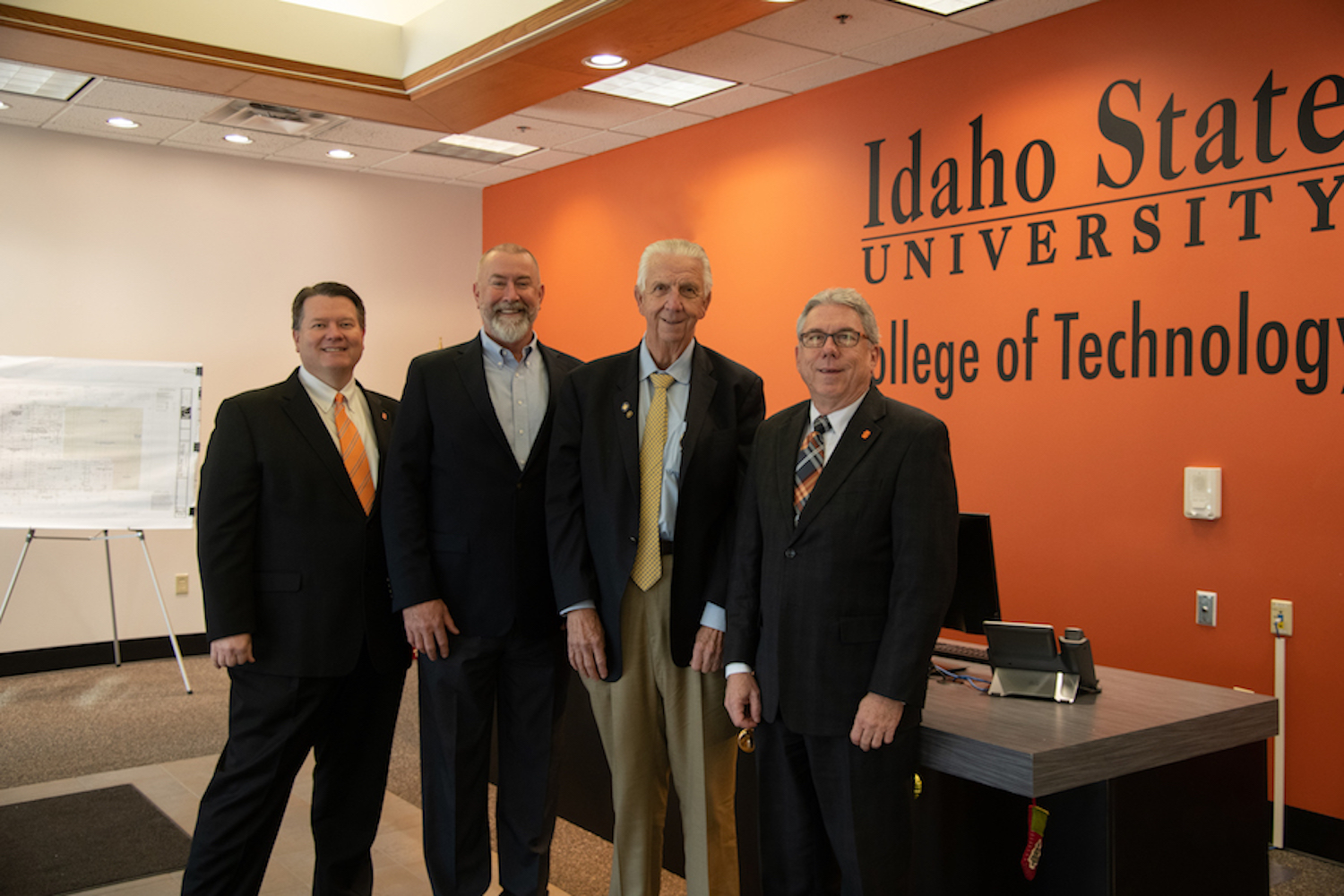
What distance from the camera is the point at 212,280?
6.71m

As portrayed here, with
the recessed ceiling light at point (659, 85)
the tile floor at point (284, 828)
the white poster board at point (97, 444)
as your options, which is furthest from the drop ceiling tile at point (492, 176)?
the tile floor at point (284, 828)

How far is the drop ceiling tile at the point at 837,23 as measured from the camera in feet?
13.7

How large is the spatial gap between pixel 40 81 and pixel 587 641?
459 cm

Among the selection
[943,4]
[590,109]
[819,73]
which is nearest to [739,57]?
[819,73]

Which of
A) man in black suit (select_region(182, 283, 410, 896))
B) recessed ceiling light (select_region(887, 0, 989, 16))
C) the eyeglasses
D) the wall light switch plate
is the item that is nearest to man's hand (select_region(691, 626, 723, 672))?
the eyeglasses

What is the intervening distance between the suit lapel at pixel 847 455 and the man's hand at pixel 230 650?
4.53ft

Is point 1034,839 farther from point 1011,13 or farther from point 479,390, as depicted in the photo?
point 1011,13

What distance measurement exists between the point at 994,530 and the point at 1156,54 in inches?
75.8

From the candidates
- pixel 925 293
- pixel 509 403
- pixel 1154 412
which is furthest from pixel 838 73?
pixel 509 403

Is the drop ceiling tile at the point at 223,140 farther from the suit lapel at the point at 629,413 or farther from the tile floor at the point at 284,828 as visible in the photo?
the suit lapel at the point at 629,413

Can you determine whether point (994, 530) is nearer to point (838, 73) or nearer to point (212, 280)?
point (838, 73)

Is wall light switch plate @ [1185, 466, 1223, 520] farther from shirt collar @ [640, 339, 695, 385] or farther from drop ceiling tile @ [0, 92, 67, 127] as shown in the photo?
drop ceiling tile @ [0, 92, 67, 127]

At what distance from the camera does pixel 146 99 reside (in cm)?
549

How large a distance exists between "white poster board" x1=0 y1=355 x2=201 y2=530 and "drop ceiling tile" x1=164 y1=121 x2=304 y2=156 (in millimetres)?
1316
